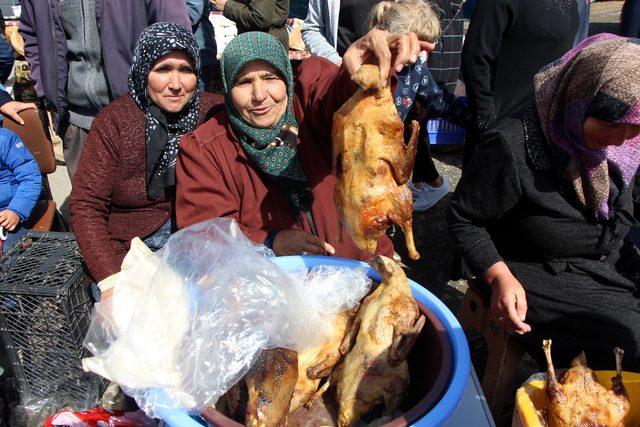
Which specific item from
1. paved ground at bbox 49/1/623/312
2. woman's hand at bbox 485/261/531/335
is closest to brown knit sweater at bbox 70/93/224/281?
woman's hand at bbox 485/261/531/335

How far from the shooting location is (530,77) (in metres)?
3.18

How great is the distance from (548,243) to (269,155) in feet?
4.18

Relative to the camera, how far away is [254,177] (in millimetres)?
2119

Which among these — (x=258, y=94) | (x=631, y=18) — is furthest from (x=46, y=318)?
(x=631, y=18)

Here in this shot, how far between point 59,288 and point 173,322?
1311 mm

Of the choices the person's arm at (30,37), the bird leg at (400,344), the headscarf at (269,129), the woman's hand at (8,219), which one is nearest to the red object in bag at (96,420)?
the headscarf at (269,129)

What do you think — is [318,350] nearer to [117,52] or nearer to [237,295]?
[237,295]

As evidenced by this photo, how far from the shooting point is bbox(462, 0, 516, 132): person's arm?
9.84 ft

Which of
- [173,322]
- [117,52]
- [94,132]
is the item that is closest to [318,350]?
[173,322]

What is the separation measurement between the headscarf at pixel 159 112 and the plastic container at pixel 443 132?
3.53 m

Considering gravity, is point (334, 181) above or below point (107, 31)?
below

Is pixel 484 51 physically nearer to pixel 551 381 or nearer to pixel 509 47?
pixel 509 47

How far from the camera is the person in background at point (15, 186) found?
298cm

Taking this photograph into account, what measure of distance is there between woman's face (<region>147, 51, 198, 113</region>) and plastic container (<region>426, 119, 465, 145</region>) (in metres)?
3.58
